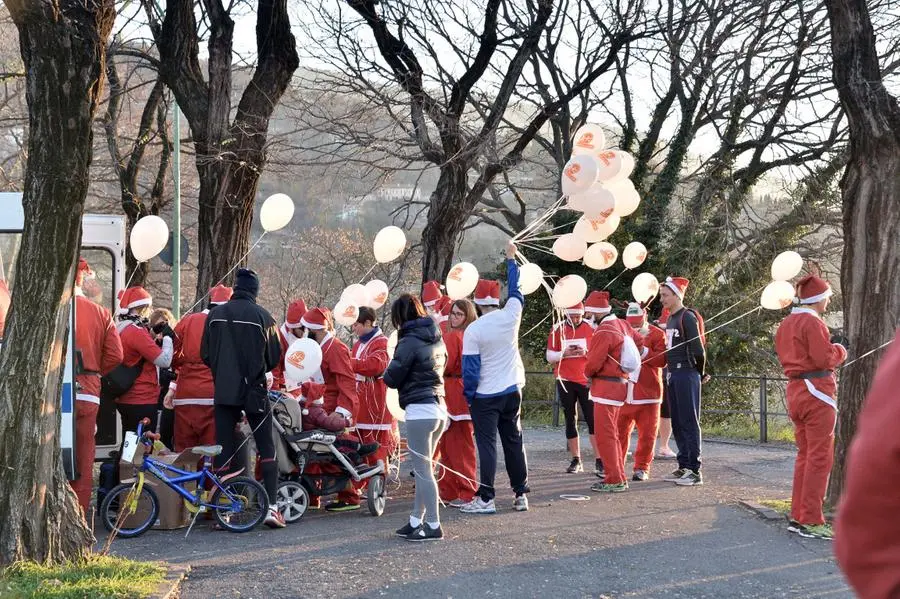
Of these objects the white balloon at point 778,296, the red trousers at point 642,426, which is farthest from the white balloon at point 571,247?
the white balloon at point 778,296

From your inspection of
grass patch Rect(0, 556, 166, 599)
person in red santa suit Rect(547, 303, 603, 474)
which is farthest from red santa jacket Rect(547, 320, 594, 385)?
grass patch Rect(0, 556, 166, 599)

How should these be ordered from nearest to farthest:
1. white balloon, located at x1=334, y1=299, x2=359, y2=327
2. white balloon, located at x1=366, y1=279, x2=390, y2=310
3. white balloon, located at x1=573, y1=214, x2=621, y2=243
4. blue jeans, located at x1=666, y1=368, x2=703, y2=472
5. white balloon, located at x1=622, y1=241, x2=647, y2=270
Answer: white balloon, located at x1=573, y1=214, x2=621, y2=243, white balloon, located at x1=334, y1=299, x2=359, y2=327, blue jeans, located at x1=666, y1=368, x2=703, y2=472, white balloon, located at x1=366, y1=279, x2=390, y2=310, white balloon, located at x1=622, y1=241, x2=647, y2=270

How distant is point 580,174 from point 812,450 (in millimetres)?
3323

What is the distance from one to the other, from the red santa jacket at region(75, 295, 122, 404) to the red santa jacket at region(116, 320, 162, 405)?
623 mm

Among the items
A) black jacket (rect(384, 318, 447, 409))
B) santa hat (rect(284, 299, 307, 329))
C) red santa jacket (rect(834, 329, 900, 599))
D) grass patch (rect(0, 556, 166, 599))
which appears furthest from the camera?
santa hat (rect(284, 299, 307, 329))

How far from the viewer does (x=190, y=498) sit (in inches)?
333

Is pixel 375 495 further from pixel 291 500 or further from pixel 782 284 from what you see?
pixel 782 284

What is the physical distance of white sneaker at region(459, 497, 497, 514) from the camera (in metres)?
9.56

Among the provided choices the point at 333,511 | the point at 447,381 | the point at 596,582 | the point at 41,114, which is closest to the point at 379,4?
the point at 447,381

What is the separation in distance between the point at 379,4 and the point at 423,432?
348 inches

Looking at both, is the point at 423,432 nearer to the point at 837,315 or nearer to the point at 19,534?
the point at 19,534

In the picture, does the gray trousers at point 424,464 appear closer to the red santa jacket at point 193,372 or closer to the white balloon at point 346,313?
the red santa jacket at point 193,372

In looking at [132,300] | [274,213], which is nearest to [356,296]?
[274,213]

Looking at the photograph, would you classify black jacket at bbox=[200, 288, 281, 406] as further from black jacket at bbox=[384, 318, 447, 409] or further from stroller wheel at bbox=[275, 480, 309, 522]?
black jacket at bbox=[384, 318, 447, 409]
